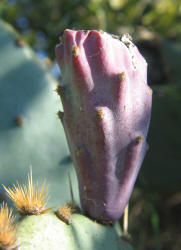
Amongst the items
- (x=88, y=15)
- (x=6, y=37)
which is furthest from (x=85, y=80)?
(x=88, y=15)

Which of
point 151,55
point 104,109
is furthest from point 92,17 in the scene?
point 104,109

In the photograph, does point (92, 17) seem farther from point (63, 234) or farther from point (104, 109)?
point (63, 234)

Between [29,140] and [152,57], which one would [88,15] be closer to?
[152,57]

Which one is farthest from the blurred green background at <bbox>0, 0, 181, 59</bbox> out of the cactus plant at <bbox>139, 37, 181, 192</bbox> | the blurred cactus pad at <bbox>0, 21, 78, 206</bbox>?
the blurred cactus pad at <bbox>0, 21, 78, 206</bbox>

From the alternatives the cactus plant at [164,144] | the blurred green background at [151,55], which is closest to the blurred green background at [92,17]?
the blurred green background at [151,55]

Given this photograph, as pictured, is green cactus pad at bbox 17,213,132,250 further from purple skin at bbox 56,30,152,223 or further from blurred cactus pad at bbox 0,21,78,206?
blurred cactus pad at bbox 0,21,78,206

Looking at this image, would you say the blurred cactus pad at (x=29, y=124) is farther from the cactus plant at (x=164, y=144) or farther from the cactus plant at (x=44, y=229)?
the cactus plant at (x=164, y=144)
